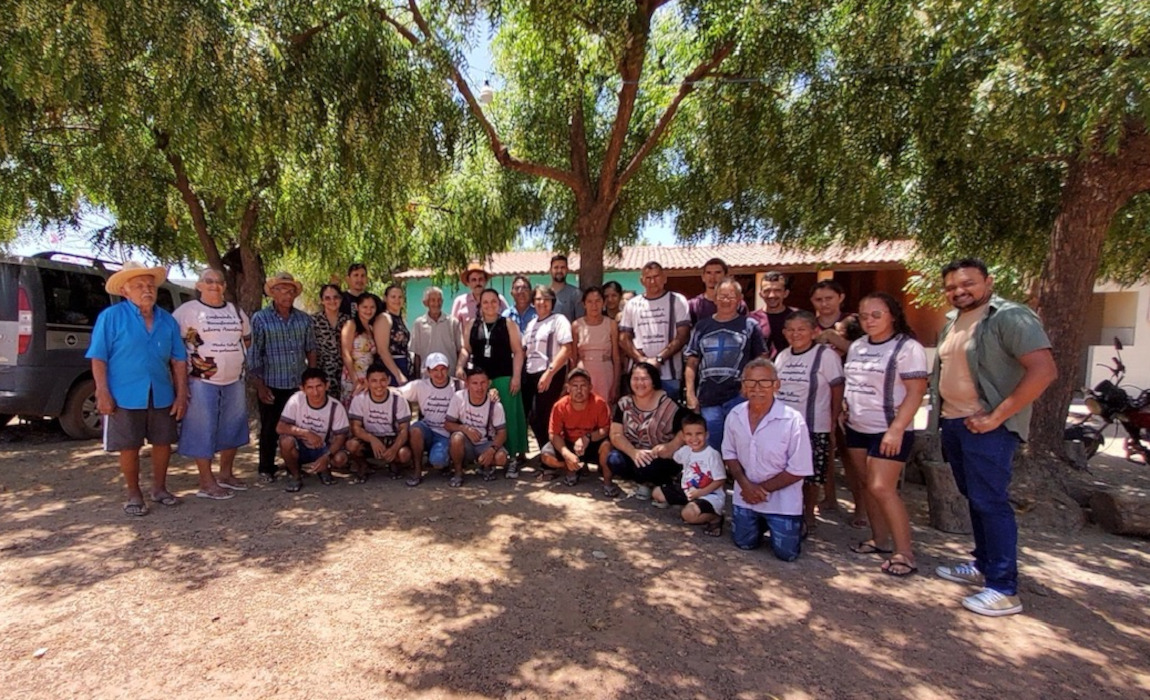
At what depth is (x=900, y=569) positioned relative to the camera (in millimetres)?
3627

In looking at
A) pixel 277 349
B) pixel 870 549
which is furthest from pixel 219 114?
pixel 870 549

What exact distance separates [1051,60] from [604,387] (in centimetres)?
367

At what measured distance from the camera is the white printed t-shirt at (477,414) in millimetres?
5328

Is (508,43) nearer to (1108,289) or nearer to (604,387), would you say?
(604,387)

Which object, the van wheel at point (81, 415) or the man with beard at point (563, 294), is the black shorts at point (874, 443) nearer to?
the man with beard at point (563, 294)

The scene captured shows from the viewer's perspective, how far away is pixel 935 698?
2510mm

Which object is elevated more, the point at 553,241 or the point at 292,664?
the point at 553,241

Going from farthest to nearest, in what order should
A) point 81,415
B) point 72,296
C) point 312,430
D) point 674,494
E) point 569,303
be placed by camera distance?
point 81,415
point 72,296
point 569,303
point 312,430
point 674,494

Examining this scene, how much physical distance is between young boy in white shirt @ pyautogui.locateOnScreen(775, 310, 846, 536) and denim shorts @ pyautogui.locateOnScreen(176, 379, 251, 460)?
3.96 meters

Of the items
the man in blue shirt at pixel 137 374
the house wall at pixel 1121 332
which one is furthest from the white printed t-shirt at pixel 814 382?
the house wall at pixel 1121 332

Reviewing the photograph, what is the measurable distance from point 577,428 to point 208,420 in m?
2.74

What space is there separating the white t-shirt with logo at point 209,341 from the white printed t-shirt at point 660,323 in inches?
121

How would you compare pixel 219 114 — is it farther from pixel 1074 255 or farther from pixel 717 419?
pixel 1074 255

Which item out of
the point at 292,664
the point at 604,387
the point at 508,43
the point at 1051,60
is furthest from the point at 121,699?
the point at 508,43
